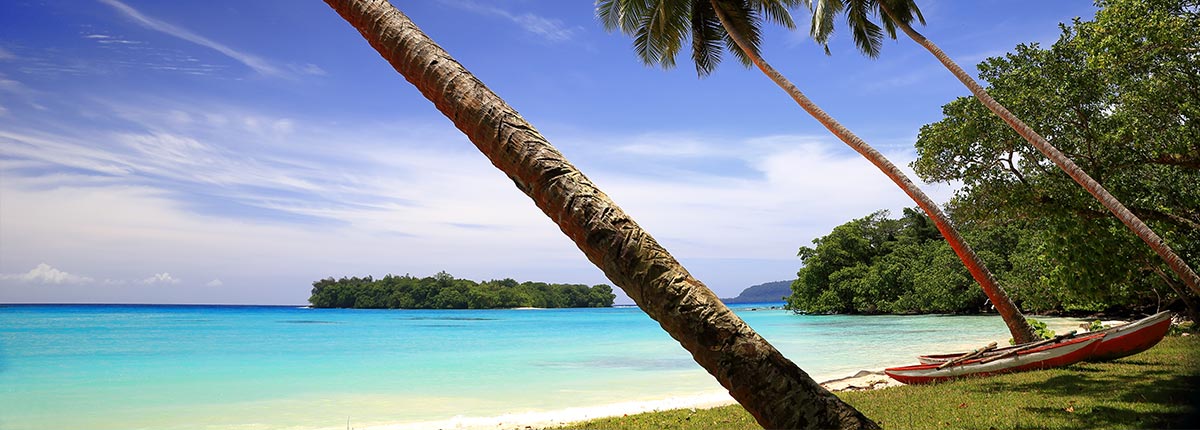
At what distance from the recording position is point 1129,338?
10102 millimetres

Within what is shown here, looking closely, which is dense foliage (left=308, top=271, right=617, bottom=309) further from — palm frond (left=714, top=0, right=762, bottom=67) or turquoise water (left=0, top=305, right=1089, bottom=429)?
palm frond (left=714, top=0, right=762, bottom=67)

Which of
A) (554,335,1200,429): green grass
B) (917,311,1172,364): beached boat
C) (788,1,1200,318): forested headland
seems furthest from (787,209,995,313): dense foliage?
(554,335,1200,429): green grass

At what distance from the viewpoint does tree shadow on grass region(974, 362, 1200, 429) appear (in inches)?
242

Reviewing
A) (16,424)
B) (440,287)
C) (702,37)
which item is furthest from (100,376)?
(440,287)

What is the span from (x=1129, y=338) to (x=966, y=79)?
4.70m

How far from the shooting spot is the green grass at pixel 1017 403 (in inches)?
258

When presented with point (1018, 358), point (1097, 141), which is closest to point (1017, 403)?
point (1018, 358)

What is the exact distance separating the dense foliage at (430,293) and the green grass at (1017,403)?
88.1 meters

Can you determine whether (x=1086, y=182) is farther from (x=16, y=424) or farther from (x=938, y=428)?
(x=16, y=424)

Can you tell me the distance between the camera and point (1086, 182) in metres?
9.36

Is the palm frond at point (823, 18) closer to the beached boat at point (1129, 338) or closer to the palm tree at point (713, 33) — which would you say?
the palm tree at point (713, 33)

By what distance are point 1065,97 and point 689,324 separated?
11453 mm

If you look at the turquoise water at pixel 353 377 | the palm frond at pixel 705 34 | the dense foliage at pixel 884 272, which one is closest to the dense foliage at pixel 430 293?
the dense foliage at pixel 884 272

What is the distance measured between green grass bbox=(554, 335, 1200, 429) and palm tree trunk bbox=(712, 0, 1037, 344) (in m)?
0.92
